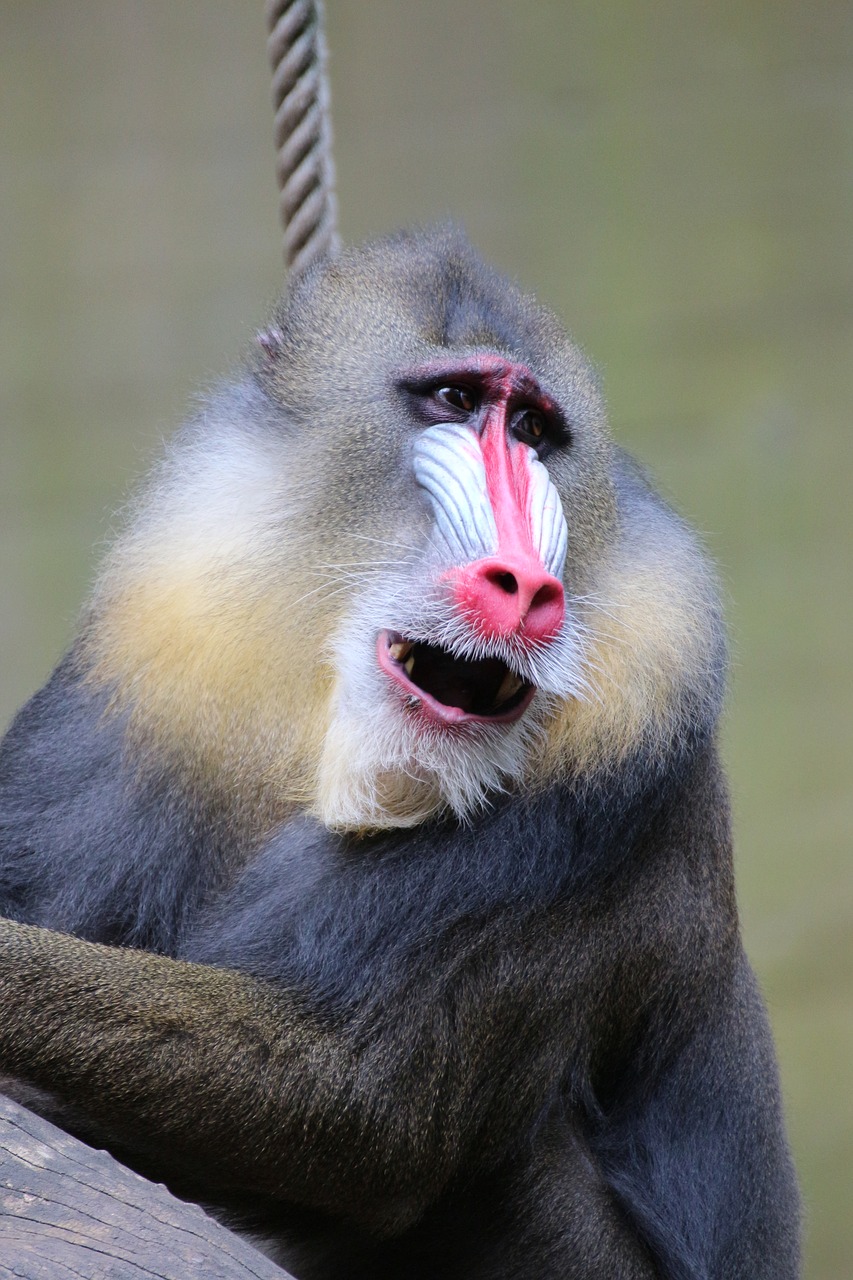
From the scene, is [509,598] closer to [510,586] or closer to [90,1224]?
[510,586]

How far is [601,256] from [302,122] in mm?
2799

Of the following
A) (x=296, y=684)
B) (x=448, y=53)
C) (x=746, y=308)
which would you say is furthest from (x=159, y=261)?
(x=296, y=684)

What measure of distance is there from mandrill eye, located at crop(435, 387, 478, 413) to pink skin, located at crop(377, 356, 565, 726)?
3 cm

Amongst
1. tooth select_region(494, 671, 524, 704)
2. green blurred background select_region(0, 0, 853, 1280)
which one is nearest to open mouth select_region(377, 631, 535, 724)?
tooth select_region(494, 671, 524, 704)

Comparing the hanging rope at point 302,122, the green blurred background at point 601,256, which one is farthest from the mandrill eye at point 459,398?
the green blurred background at point 601,256

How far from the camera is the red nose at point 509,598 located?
2488 millimetres

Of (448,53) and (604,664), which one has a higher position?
(448,53)

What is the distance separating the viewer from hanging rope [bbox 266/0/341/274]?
3670mm

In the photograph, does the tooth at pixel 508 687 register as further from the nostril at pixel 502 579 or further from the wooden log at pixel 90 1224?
the wooden log at pixel 90 1224

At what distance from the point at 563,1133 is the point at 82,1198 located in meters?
1.34

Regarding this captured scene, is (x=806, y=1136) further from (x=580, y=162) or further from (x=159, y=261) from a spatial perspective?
(x=159, y=261)

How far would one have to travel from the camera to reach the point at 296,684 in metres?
2.87

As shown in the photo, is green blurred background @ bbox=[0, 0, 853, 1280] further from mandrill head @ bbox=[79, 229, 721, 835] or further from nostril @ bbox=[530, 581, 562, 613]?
nostril @ bbox=[530, 581, 562, 613]

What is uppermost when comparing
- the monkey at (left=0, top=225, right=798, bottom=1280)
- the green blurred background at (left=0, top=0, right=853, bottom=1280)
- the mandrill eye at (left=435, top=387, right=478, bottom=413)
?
the green blurred background at (left=0, top=0, right=853, bottom=1280)
